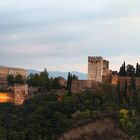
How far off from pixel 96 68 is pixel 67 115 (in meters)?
15.1

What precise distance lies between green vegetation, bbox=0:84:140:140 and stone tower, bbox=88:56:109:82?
9.70 m

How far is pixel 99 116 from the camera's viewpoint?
1987 inches

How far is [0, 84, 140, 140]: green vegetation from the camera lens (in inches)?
1950

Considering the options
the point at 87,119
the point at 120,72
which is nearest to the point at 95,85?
the point at 120,72

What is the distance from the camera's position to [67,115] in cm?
5162

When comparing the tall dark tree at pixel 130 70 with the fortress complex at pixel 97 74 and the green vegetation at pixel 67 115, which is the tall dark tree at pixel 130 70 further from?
the green vegetation at pixel 67 115

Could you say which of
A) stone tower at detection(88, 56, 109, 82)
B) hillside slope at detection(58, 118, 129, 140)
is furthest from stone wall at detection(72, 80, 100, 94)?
hillside slope at detection(58, 118, 129, 140)

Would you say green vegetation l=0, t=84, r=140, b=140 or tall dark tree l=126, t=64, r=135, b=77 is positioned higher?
tall dark tree l=126, t=64, r=135, b=77

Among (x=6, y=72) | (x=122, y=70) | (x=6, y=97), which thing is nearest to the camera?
(x=6, y=97)

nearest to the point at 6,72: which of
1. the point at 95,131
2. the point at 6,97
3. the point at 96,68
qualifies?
the point at 96,68

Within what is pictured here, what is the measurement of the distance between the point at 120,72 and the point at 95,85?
4.83 meters

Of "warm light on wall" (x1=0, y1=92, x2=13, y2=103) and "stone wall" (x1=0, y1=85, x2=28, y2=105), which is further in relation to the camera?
"warm light on wall" (x1=0, y1=92, x2=13, y2=103)

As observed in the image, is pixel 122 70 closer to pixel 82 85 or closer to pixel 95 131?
pixel 82 85

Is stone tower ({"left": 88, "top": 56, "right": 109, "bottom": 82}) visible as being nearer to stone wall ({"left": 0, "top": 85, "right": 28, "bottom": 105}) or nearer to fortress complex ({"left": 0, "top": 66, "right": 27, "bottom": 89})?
stone wall ({"left": 0, "top": 85, "right": 28, "bottom": 105})
